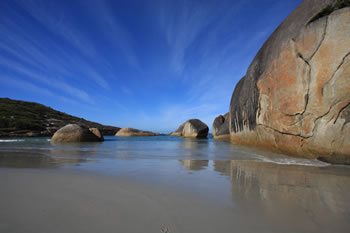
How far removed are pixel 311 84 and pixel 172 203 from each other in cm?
385

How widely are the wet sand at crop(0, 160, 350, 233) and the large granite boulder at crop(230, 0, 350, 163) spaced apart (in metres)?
1.54

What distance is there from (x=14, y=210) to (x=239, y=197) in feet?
5.70

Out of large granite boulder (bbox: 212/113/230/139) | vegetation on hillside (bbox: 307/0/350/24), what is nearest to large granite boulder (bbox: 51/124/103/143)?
large granite boulder (bbox: 212/113/230/139)

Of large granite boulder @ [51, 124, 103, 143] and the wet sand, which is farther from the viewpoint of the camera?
large granite boulder @ [51, 124, 103, 143]

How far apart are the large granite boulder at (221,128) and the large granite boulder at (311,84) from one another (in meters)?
8.94

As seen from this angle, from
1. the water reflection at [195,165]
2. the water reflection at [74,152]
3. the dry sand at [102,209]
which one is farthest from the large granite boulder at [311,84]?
the water reflection at [74,152]

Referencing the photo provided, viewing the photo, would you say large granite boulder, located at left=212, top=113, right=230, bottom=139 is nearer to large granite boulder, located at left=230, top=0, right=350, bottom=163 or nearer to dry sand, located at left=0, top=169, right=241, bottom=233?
large granite boulder, located at left=230, top=0, right=350, bottom=163

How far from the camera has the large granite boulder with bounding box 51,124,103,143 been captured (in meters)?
Result: 9.19

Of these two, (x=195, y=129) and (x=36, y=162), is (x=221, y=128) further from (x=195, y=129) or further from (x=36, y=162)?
(x=36, y=162)

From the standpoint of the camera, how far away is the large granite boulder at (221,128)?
13.7 meters

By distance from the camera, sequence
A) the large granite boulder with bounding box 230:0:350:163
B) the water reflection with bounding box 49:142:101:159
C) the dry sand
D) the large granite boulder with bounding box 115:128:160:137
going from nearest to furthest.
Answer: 1. the dry sand
2. the large granite boulder with bounding box 230:0:350:163
3. the water reflection with bounding box 49:142:101:159
4. the large granite boulder with bounding box 115:128:160:137

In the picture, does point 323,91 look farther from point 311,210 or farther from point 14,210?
point 14,210

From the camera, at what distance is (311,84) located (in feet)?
11.5

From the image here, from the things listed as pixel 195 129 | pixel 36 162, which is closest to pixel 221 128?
pixel 195 129
